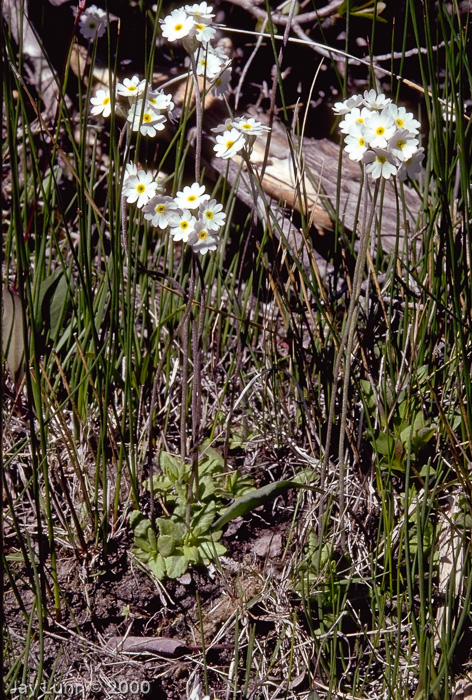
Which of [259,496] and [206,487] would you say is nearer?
[259,496]

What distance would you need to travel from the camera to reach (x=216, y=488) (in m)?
1.51

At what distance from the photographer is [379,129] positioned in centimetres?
114

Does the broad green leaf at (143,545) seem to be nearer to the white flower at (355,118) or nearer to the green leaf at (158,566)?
the green leaf at (158,566)

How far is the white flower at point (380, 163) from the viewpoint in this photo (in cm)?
113

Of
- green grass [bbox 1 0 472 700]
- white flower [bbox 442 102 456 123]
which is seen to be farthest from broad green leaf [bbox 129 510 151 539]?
white flower [bbox 442 102 456 123]

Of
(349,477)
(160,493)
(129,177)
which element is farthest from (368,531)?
(129,177)

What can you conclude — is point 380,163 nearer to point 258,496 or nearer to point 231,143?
point 231,143

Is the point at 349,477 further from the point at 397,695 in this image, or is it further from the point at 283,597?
the point at 397,695

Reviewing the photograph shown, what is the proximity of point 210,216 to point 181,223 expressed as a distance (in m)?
0.06

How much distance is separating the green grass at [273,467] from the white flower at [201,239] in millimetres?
58

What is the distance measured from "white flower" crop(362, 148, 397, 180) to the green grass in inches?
4.2

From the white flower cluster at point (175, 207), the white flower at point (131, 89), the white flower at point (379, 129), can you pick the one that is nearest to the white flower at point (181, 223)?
the white flower cluster at point (175, 207)

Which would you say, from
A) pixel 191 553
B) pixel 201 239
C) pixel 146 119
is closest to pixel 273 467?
pixel 191 553

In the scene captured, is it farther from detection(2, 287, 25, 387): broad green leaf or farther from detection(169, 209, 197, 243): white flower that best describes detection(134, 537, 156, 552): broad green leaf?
detection(169, 209, 197, 243): white flower
